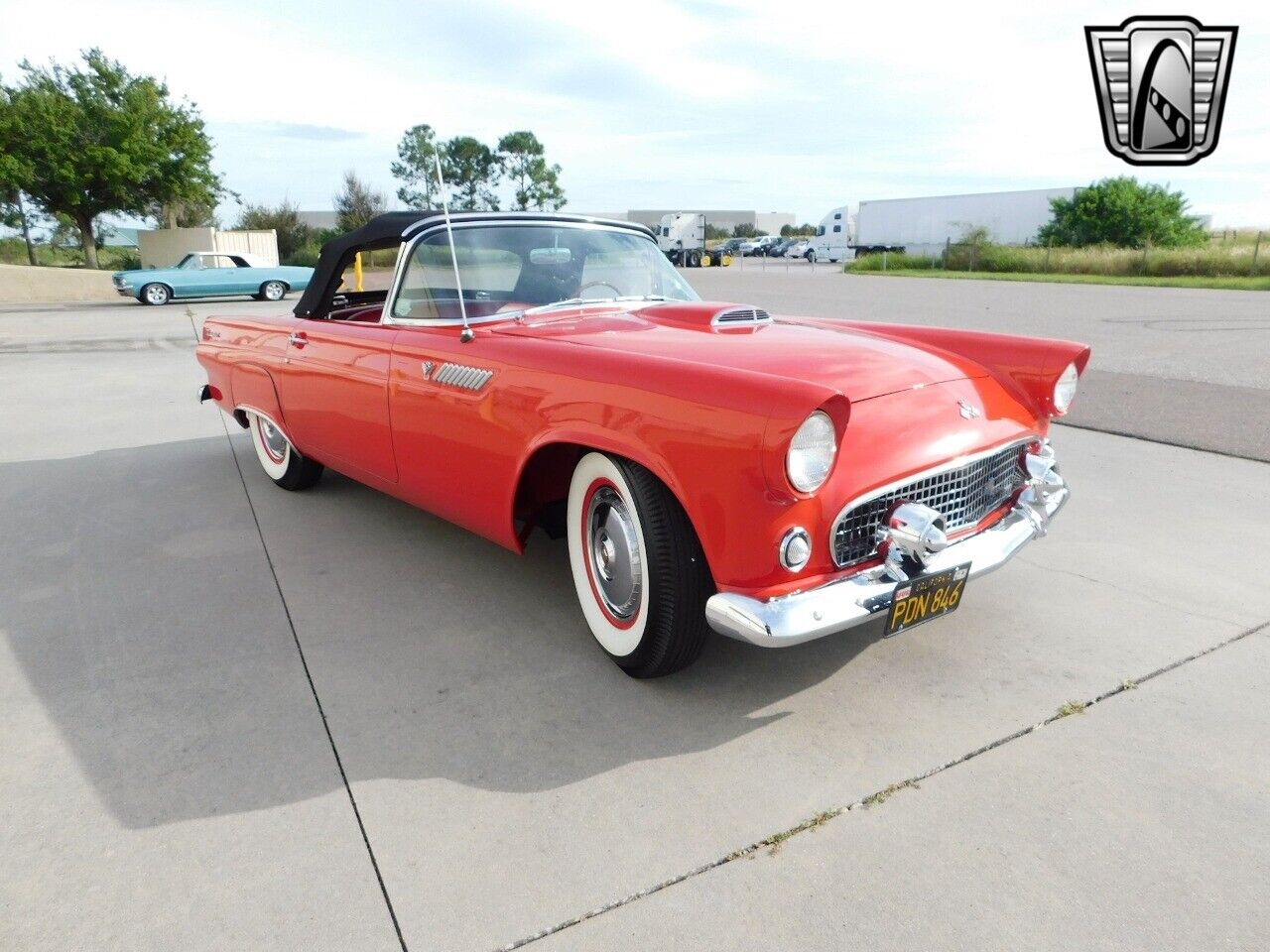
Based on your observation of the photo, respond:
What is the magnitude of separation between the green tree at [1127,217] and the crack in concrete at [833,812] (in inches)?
1371

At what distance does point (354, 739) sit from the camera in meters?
2.45

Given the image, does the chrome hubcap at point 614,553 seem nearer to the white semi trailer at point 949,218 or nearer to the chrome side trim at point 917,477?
the chrome side trim at point 917,477

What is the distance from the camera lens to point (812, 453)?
7.23 ft

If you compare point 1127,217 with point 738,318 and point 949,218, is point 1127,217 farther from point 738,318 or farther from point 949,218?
point 738,318

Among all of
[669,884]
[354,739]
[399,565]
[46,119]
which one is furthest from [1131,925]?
[46,119]

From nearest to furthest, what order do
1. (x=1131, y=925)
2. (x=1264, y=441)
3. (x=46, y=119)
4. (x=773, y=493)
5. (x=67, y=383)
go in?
(x=1131, y=925) → (x=773, y=493) → (x=1264, y=441) → (x=67, y=383) → (x=46, y=119)

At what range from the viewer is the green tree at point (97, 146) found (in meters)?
27.2

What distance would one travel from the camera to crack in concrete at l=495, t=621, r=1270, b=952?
1.80 metres

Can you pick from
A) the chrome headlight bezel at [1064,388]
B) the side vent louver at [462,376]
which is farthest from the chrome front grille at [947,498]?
the side vent louver at [462,376]

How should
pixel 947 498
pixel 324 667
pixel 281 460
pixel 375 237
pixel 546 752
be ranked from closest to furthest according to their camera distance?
pixel 546 752 < pixel 947 498 < pixel 324 667 < pixel 375 237 < pixel 281 460

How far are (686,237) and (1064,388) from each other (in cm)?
4891

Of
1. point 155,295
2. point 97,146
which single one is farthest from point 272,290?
point 97,146

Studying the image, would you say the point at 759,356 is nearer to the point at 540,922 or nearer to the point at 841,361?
the point at 841,361

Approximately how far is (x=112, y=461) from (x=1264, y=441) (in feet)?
23.9
